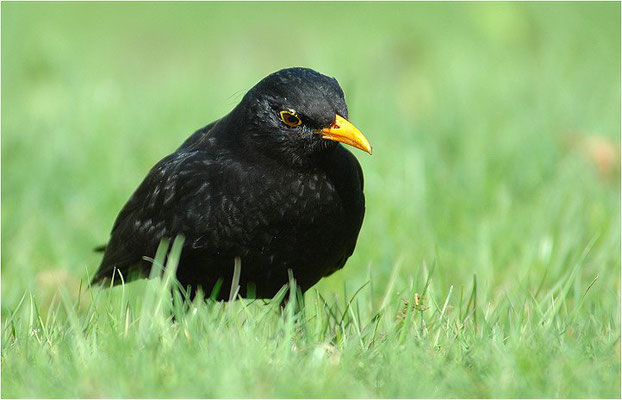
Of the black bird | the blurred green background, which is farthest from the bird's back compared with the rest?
the blurred green background

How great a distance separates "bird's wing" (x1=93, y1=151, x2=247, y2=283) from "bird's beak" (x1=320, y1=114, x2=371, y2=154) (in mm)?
412

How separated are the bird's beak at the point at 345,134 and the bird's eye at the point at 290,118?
118mm

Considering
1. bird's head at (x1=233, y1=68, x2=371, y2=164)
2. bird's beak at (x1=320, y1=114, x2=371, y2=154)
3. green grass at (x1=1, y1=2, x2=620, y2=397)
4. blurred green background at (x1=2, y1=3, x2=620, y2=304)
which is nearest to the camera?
green grass at (x1=1, y1=2, x2=620, y2=397)

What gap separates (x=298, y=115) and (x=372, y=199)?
6.58 feet

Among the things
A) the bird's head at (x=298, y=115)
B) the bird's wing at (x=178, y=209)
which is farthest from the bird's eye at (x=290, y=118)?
the bird's wing at (x=178, y=209)

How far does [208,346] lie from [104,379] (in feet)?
1.18

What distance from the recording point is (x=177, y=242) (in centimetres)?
398

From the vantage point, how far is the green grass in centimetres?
305

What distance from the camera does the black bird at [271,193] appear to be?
3.90 metres

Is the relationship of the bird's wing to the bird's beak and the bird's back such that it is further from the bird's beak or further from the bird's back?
the bird's beak

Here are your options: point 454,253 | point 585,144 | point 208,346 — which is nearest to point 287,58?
point 585,144

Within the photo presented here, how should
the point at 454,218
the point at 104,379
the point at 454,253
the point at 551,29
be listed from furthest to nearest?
the point at 551,29
the point at 454,218
the point at 454,253
the point at 104,379

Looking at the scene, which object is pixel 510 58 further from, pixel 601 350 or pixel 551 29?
pixel 601 350

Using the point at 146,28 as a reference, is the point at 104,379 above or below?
below
